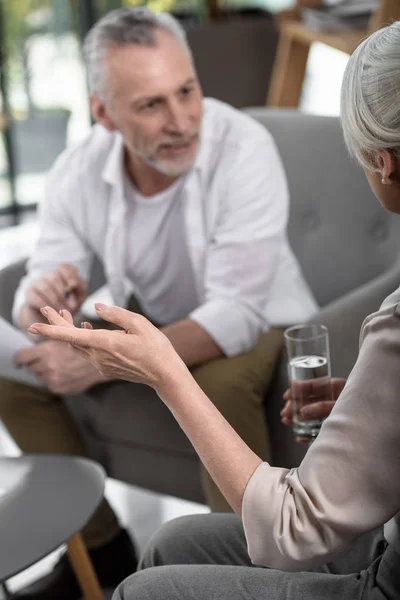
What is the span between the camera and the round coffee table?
1429 millimetres

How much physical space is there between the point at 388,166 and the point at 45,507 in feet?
2.78

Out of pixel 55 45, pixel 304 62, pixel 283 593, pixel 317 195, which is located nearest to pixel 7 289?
pixel 317 195

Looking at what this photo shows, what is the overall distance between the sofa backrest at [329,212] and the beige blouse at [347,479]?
1103 millimetres

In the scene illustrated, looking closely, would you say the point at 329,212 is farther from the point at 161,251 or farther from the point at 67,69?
the point at 67,69

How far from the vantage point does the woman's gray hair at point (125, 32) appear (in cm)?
200

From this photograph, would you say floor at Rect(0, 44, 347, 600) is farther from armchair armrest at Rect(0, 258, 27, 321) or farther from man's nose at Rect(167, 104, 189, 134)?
man's nose at Rect(167, 104, 189, 134)

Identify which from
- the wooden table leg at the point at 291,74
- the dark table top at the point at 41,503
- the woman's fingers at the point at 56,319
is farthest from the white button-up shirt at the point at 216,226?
the wooden table leg at the point at 291,74

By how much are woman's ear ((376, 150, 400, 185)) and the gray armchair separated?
2.37ft

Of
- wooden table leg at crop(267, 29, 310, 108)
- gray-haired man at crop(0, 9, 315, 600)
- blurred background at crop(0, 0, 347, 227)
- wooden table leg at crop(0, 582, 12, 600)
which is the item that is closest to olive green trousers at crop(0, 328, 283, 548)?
gray-haired man at crop(0, 9, 315, 600)

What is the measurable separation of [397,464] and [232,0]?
15.0 feet

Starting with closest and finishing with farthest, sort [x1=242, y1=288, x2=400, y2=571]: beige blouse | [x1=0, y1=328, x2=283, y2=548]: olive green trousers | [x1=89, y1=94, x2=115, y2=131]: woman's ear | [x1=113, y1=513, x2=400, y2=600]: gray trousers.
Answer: [x1=242, y1=288, x2=400, y2=571]: beige blouse, [x1=113, y1=513, x2=400, y2=600]: gray trousers, [x1=0, y1=328, x2=283, y2=548]: olive green trousers, [x1=89, y1=94, x2=115, y2=131]: woman's ear

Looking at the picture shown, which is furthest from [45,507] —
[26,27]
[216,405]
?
[26,27]

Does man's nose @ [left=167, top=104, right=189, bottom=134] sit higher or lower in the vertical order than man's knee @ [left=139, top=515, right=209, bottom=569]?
higher

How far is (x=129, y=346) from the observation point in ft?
3.68
